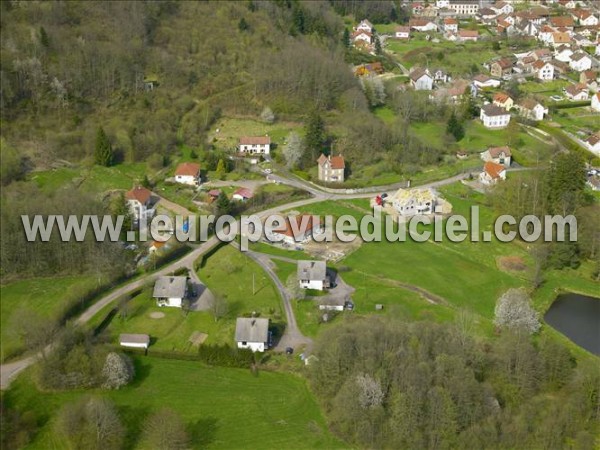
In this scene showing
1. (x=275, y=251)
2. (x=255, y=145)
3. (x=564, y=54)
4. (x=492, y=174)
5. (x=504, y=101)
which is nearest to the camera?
(x=275, y=251)

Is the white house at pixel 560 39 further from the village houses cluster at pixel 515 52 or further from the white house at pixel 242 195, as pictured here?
the white house at pixel 242 195

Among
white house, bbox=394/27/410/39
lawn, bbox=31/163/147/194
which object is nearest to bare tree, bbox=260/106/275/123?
lawn, bbox=31/163/147/194

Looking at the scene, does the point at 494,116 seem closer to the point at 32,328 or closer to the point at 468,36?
the point at 468,36

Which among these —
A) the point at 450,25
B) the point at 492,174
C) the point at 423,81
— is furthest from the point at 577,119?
the point at 450,25

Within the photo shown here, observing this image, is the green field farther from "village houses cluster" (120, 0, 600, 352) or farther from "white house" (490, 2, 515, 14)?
"white house" (490, 2, 515, 14)

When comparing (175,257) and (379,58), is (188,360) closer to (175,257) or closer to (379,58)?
(175,257)

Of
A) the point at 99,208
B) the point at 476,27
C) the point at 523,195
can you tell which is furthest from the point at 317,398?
the point at 476,27
